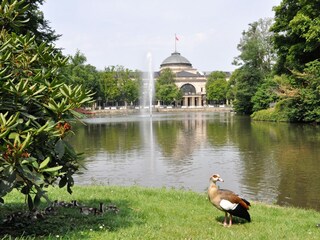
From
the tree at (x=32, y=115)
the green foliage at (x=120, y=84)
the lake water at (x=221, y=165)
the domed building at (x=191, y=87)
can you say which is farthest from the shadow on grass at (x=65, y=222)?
the domed building at (x=191, y=87)

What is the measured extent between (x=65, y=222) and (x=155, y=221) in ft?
4.88

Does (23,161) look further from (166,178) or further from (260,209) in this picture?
(166,178)

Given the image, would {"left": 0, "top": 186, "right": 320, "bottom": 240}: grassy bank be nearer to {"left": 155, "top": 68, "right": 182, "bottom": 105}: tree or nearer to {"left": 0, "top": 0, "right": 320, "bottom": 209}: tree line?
{"left": 0, "top": 0, "right": 320, "bottom": 209}: tree line

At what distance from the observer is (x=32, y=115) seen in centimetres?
512

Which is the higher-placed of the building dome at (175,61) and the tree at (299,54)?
the building dome at (175,61)

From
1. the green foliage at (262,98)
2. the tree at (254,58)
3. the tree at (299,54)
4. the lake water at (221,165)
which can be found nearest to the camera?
the lake water at (221,165)

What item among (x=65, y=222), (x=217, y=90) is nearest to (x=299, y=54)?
(x=65, y=222)

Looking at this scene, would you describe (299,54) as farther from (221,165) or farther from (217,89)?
(217,89)

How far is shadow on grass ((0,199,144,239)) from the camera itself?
220 inches

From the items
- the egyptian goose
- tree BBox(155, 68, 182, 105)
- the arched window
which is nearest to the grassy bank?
the egyptian goose

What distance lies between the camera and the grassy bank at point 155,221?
5.65 m

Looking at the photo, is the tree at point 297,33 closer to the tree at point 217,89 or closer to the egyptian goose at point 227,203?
the egyptian goose at point 227,203

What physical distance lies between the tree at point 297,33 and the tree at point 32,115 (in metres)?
27.0

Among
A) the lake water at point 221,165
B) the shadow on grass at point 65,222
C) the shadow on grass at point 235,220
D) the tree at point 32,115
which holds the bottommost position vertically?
the lake water at point 221,165
